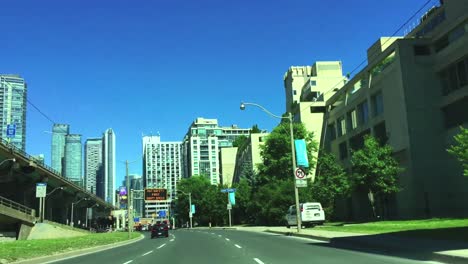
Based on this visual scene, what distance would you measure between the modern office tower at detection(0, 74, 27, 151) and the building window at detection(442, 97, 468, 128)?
36.5m

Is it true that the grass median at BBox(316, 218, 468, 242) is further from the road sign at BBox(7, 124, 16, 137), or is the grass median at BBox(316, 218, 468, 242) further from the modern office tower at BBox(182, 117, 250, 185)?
the modern office tower at BBox(182, 117, 250, 185)

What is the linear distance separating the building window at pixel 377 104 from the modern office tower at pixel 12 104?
3865 cm

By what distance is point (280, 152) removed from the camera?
78812mm

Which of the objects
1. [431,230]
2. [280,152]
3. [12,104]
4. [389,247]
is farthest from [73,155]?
[389,247]

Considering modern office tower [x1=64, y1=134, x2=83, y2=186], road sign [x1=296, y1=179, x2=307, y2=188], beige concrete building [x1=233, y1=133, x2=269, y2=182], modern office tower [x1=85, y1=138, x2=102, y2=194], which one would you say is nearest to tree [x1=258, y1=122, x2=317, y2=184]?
beige concrete building [x1=233, y1=133, x2=269, y2=182]

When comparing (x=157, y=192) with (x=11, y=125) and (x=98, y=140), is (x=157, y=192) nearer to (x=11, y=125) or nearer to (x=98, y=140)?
(x=98, y=140)

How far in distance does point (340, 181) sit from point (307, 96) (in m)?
67.4

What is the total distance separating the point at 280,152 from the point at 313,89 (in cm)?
3989

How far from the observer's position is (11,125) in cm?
3516

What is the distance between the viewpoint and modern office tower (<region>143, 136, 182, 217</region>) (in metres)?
88.2

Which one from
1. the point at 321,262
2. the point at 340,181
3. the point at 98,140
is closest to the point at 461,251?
the point at 321,262

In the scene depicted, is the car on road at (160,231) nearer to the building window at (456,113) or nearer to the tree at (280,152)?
the tree at (280,152)

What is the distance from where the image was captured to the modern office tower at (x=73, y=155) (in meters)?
52.7

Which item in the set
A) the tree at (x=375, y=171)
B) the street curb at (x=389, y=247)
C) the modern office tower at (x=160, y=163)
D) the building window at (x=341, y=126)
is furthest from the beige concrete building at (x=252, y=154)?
the street curb at (x=389, y=247)
